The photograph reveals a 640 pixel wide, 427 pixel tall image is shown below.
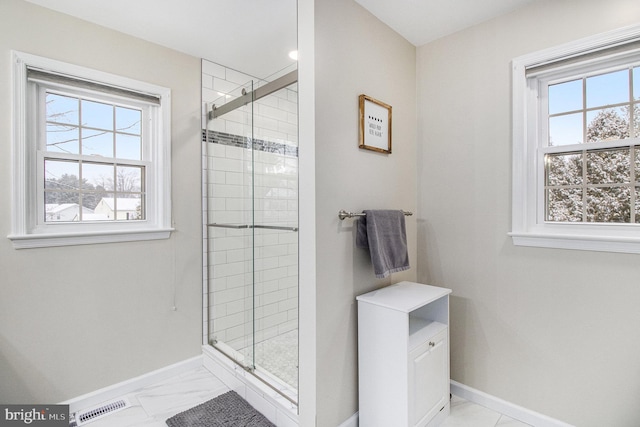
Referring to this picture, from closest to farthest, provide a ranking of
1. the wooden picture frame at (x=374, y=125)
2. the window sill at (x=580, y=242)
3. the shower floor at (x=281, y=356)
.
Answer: the window sill at (x=580, y=242), the wooden picture frame at (x=374, y=125), the shower floor at (x=281, y=356)

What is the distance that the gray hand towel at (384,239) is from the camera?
1713mm

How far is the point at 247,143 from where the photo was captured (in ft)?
7.34

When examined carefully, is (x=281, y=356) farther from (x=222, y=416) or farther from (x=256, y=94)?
(x=256, y=94)

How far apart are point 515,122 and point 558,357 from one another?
1.36m

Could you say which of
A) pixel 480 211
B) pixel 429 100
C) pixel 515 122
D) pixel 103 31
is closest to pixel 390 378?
pixel 480 211

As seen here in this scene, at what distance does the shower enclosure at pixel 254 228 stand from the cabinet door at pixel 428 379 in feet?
2.22

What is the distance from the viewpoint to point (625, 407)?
5.02 ft

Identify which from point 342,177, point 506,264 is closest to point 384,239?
point 342,177

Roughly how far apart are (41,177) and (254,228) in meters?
1.30

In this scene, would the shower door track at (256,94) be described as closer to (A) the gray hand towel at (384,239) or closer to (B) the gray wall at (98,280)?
(B) the gray wall at (98,280)

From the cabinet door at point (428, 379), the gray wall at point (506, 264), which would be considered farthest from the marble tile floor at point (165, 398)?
the gray wall at point (506, 264)

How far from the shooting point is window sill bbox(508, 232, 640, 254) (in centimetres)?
150

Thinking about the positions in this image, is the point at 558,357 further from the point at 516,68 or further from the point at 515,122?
the point at 516,68

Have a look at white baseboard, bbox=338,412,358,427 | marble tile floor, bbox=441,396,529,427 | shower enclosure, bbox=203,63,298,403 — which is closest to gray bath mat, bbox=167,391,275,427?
shower enclosure, bbox=203,63,298,403
